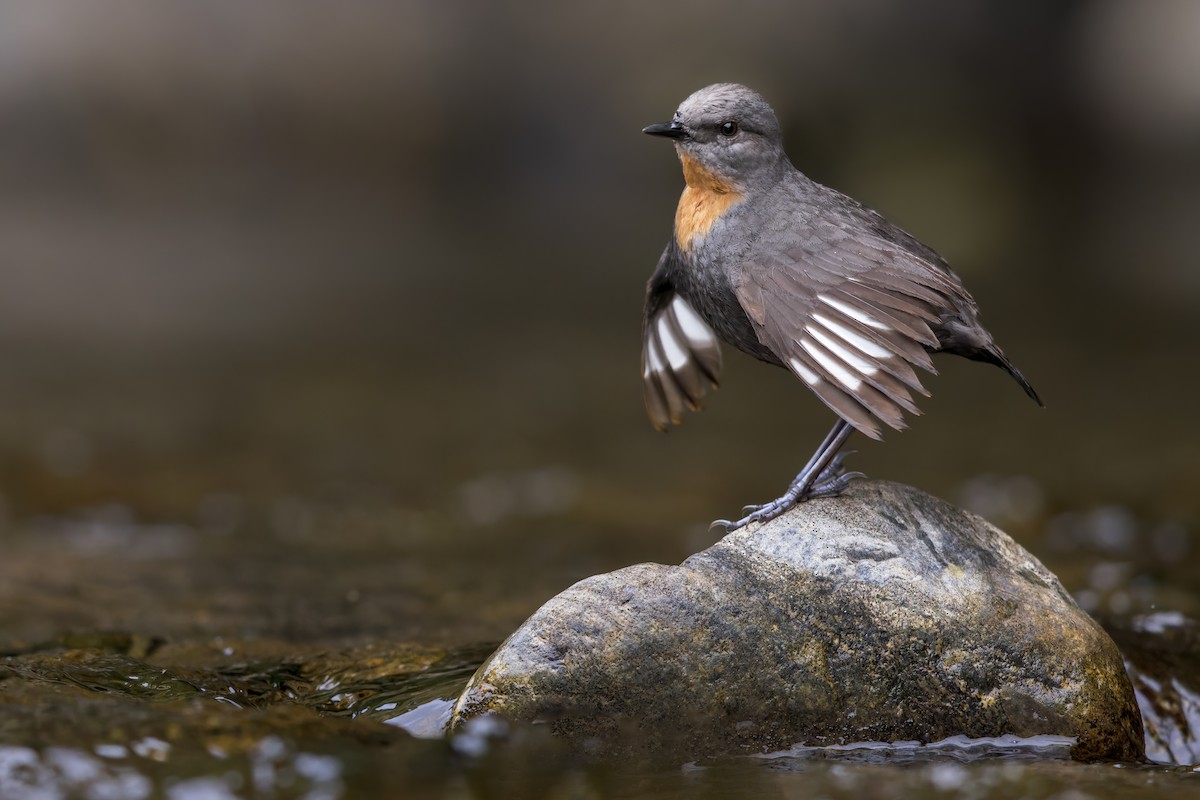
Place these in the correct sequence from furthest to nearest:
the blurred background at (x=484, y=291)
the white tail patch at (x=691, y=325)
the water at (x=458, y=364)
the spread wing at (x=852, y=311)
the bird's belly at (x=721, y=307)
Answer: the blurred background at (x=484, y=291) < the white tail patch at (x=691, y=325) < the bird's belly at (x=721, y=307) < the water at (x=458, y=364) < the spread wing at (x=852, y=311)

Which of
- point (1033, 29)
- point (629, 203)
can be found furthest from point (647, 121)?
point (1033, 29)

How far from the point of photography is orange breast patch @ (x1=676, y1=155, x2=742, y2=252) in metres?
4.18

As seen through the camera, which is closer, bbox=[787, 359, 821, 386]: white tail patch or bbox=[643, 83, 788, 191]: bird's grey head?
bbox=[787, 359, 821, 386]: white tail patch

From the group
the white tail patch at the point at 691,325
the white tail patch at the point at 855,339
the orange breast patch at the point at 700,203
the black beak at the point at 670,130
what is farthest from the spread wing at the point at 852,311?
the white tail patch at the point at 691,325

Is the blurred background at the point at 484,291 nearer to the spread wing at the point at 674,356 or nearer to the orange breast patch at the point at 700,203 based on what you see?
the spread wing at the point at 674,356

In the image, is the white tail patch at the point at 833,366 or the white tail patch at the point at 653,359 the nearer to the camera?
the white tail patch at the point at 833,366

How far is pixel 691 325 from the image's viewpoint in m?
4.83

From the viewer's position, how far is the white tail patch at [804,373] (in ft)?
11.9

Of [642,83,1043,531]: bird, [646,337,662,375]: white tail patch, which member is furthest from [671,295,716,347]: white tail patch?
[642,83,1043,531]: bird

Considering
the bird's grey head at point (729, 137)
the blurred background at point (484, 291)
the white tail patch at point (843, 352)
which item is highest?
the bird's grey head at point (729, 137)

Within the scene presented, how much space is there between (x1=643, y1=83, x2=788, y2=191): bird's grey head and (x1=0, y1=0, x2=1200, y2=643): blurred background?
85.9 inches

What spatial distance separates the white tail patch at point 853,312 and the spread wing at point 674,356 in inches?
40.9

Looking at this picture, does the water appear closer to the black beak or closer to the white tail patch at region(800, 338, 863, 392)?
the white tail patch at region(800, 338, 863, 392)

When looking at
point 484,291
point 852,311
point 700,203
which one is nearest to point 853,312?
point 852,311
